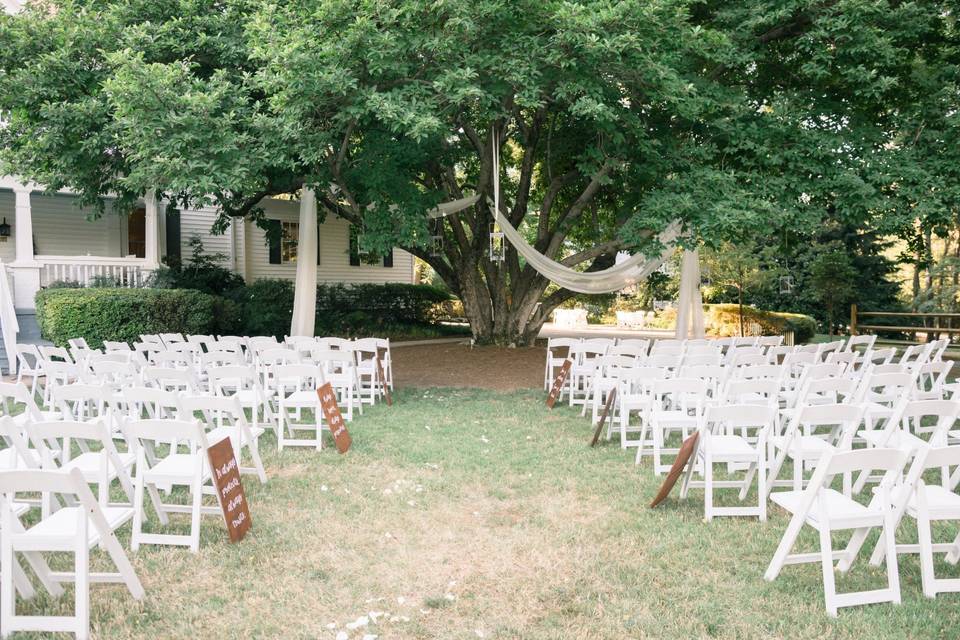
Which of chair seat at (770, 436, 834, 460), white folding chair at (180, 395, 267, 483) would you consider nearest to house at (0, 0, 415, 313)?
white folding chair at (180, 395, 267, 483)

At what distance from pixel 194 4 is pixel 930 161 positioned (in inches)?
484

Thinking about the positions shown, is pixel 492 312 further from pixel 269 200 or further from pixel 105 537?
pixel 105 537

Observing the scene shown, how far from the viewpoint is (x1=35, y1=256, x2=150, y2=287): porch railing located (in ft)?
51.0

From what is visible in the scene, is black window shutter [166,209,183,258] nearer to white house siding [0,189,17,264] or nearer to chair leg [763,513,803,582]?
white house siding [0,189,17,264]

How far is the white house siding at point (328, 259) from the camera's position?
69.8ft

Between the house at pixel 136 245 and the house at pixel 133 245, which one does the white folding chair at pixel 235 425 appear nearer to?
the house at pixel 136 245

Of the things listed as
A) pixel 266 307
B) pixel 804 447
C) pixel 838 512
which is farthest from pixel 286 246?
pixel 838 512

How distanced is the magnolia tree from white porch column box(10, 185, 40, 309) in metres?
2.68

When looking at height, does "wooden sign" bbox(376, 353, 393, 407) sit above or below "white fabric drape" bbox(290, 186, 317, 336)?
below

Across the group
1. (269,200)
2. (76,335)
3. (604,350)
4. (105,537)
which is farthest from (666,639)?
(269,200)

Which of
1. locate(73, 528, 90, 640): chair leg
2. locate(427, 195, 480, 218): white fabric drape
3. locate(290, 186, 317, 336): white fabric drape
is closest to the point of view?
locate(73, 528, 90, 640): chair leg

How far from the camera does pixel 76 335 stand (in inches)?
520

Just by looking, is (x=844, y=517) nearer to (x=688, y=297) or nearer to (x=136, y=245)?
(x=688, y=297)

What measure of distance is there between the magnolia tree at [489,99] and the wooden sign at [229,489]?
5.49 metres
